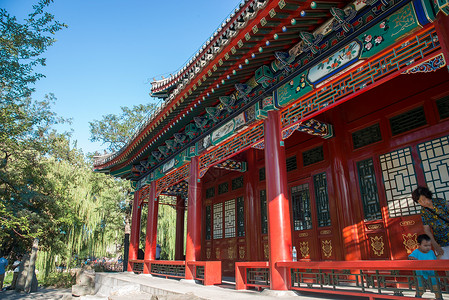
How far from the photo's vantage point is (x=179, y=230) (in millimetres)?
11180

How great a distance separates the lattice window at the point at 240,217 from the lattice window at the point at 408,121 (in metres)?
4.20

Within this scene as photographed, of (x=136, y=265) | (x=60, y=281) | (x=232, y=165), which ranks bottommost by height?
(x=60, y=281)

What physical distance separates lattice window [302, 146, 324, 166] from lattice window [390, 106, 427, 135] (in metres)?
1.43

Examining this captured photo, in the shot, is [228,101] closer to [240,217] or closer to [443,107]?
[240,217]

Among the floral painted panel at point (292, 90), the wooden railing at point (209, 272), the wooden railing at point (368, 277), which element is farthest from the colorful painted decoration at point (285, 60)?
the wooden railing at point (209, 272)

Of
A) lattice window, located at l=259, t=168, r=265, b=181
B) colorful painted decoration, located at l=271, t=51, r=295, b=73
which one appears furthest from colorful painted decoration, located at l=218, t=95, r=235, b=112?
lattice window, located at l=259, t=168, r=265, b=181

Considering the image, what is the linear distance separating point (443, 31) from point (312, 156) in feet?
11.6

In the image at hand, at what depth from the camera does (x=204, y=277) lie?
5992 millimetres

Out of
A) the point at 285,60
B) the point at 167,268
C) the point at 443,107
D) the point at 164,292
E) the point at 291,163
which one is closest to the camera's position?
the point at 443,107

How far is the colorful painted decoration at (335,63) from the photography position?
3.99 metres

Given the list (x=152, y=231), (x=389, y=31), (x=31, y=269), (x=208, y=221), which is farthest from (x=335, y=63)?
(x=31, y=269)

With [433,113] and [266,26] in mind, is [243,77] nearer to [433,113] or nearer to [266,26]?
[266,26]

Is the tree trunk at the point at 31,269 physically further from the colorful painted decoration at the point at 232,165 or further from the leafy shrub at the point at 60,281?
the colorful painted decoration at the point at 232,165

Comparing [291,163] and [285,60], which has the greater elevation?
[285,60]
